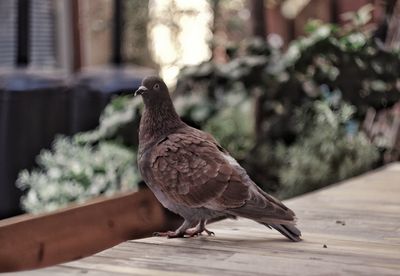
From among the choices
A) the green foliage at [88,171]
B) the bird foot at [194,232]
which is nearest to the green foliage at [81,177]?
the green foliage at [88,171]

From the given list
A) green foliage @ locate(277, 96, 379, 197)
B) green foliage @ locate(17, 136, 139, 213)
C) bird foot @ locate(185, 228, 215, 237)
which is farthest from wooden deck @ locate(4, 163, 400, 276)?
green foliage @ locate(277, 96, 379, 197)

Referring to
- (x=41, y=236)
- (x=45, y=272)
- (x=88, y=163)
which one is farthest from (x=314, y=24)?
(x=45, y=272)

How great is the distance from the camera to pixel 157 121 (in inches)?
70.8

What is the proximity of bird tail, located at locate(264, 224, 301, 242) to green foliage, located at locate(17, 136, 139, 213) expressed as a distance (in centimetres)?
150

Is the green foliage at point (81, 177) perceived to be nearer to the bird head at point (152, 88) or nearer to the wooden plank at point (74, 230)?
the wooden plank at point (74, 230)

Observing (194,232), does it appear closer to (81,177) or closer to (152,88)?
(152,88)

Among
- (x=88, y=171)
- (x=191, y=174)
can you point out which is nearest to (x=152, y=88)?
(x=191, y=174)

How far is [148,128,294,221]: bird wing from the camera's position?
1.73m

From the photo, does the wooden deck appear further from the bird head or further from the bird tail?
the bird head

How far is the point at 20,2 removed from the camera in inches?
168

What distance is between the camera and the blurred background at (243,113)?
3494 mm

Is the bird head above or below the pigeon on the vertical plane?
above

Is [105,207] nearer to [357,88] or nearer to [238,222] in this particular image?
[238,222]

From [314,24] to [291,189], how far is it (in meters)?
0.84
